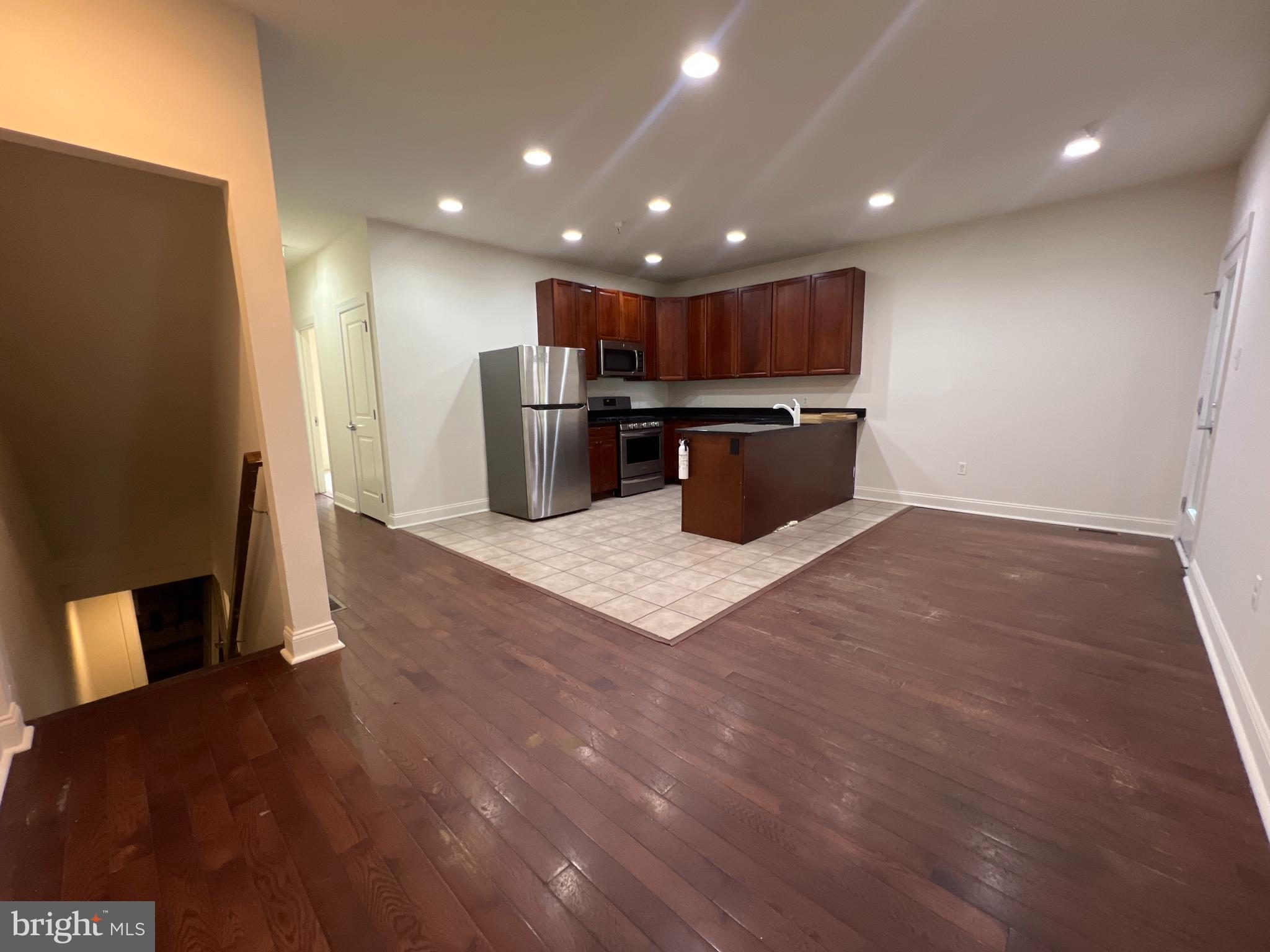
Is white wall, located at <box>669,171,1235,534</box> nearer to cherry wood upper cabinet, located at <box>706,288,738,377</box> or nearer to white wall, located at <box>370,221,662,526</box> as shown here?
cherry wood upper cabinet, located at <box>706,288,738,377</box>

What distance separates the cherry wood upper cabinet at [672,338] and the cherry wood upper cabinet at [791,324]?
4.15ft

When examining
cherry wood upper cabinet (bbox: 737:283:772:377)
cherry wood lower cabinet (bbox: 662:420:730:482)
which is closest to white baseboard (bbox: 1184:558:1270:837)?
cherry wood upper cabinet (bbox: 737:283:772:377)

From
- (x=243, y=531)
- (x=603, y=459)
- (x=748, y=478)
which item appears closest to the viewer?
(x=243, y=531)

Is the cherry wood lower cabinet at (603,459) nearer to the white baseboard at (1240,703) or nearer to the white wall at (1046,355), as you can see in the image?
the white wall at (1046,355)

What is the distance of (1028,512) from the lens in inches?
177

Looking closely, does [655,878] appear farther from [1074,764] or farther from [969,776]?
Answer: [1074,764]

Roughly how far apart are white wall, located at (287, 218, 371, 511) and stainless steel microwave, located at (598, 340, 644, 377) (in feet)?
8.43

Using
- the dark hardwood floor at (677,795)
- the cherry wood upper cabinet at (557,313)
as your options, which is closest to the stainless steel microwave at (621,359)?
the cherry wood upper cabinet at (557,313)

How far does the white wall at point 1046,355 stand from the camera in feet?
12.3

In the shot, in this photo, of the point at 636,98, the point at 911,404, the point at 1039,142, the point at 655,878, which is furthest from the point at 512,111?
the point at 911,404

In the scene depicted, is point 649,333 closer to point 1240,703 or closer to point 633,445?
point 633,445

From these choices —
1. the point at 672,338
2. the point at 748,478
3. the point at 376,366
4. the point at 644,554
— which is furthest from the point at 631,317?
the point at 644,554

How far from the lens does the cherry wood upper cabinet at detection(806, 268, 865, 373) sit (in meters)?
5.11

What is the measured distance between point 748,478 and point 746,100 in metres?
2.40
